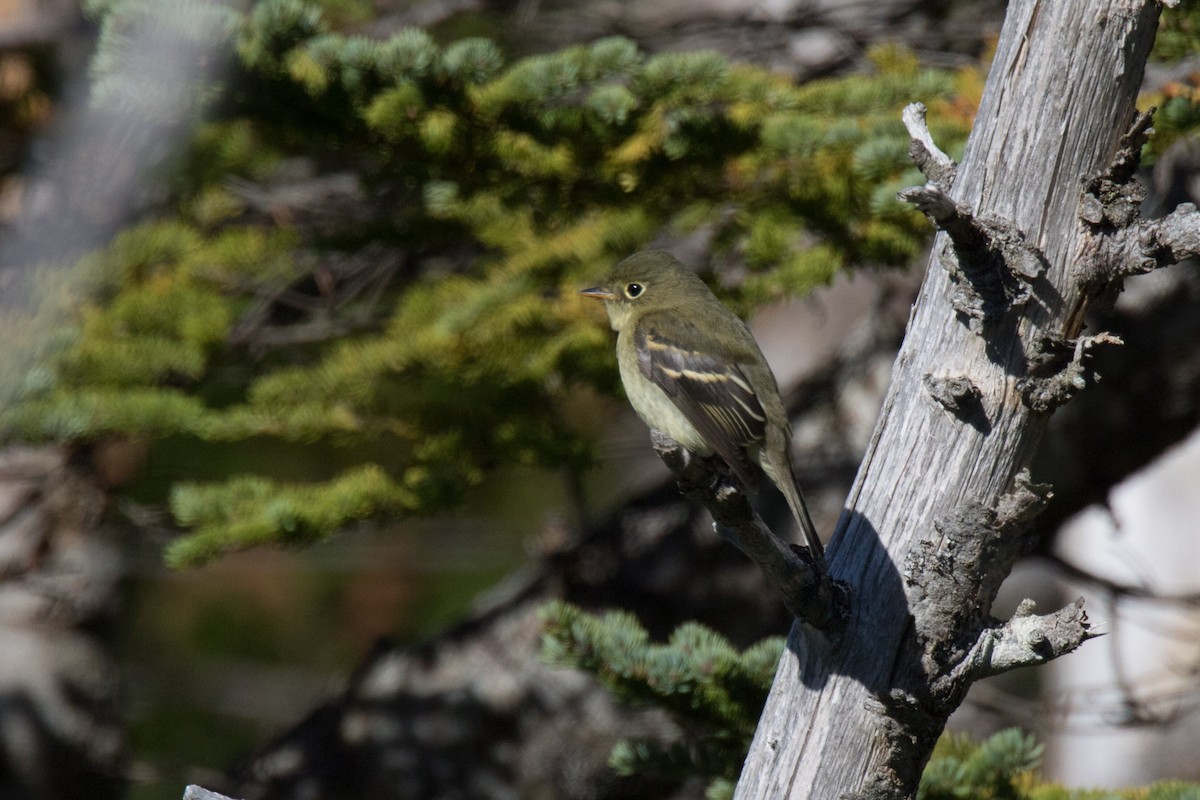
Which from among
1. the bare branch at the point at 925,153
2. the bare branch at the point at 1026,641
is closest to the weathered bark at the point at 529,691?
the bare branch at the point at 1026,641

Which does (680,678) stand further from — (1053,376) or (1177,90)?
(1177,90)

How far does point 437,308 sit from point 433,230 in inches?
14.2

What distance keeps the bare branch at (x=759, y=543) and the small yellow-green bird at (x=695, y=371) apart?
1.78 feet

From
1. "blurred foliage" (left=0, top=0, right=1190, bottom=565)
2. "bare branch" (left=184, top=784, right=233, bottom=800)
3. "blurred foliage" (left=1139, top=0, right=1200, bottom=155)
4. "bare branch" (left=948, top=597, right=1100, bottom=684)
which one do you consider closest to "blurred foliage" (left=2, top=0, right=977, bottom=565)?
"blurred foliage" (left=0, top=0, right=1190, bottom=565)

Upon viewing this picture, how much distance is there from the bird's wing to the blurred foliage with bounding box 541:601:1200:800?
51 cm

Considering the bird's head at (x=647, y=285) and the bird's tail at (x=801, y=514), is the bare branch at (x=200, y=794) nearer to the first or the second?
the bird's tail at (x=801, y=514)

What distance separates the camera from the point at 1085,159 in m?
2.40

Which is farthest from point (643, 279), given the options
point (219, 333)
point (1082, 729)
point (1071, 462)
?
point (1082, 729)

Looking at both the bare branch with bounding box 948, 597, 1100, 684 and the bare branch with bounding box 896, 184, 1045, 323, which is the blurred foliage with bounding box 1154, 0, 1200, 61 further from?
the bare branch with bounding box 948, 597, 1100, 684

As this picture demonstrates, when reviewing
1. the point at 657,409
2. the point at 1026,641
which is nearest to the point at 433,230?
the point at 657,409

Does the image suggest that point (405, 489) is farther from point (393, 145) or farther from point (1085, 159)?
point (1085, 159)

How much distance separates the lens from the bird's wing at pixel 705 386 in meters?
3.23

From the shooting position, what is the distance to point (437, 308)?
4469mm

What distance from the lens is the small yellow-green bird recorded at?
10.9ft
